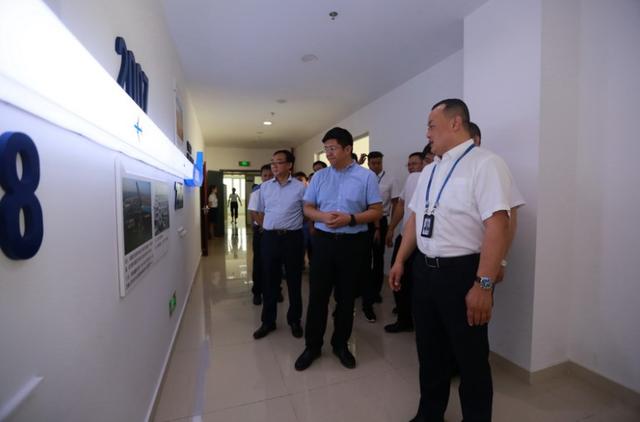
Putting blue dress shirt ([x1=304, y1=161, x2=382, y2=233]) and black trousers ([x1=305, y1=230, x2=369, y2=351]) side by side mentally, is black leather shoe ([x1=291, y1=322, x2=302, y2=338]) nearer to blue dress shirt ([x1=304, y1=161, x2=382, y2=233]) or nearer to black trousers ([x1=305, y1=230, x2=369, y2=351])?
black trousers ([x1=305, y1=230, x2=369, y2=351])

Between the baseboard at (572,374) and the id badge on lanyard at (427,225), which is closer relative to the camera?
the id badge on lanyard at (427,225)

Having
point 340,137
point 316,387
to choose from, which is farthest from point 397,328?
point 340,137

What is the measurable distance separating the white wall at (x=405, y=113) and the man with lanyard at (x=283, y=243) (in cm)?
203

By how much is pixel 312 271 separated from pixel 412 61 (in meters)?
2.82

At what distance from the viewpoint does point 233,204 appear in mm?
11383

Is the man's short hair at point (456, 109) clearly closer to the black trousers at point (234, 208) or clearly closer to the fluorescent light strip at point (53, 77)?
the fluorescent light strip at point (53, 77)

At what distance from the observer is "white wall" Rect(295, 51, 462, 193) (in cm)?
331

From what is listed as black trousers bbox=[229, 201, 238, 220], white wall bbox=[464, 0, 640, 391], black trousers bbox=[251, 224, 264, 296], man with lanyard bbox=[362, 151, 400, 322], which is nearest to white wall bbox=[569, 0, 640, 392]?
white wall bbox=[464, 0, 640, 391]

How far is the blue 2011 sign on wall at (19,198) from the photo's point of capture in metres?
0.58

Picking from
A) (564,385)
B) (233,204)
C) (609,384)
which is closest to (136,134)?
(564,385)

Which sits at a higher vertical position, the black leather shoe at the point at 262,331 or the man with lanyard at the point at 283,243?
Answer: the man with lanyard at the point at 283,243

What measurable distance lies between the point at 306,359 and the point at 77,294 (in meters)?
1.64

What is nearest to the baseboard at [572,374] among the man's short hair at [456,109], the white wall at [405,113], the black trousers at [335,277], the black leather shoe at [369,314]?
the black leather shoe at [369,314]

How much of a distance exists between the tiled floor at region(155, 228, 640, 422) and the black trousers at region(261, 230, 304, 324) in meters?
0.23
